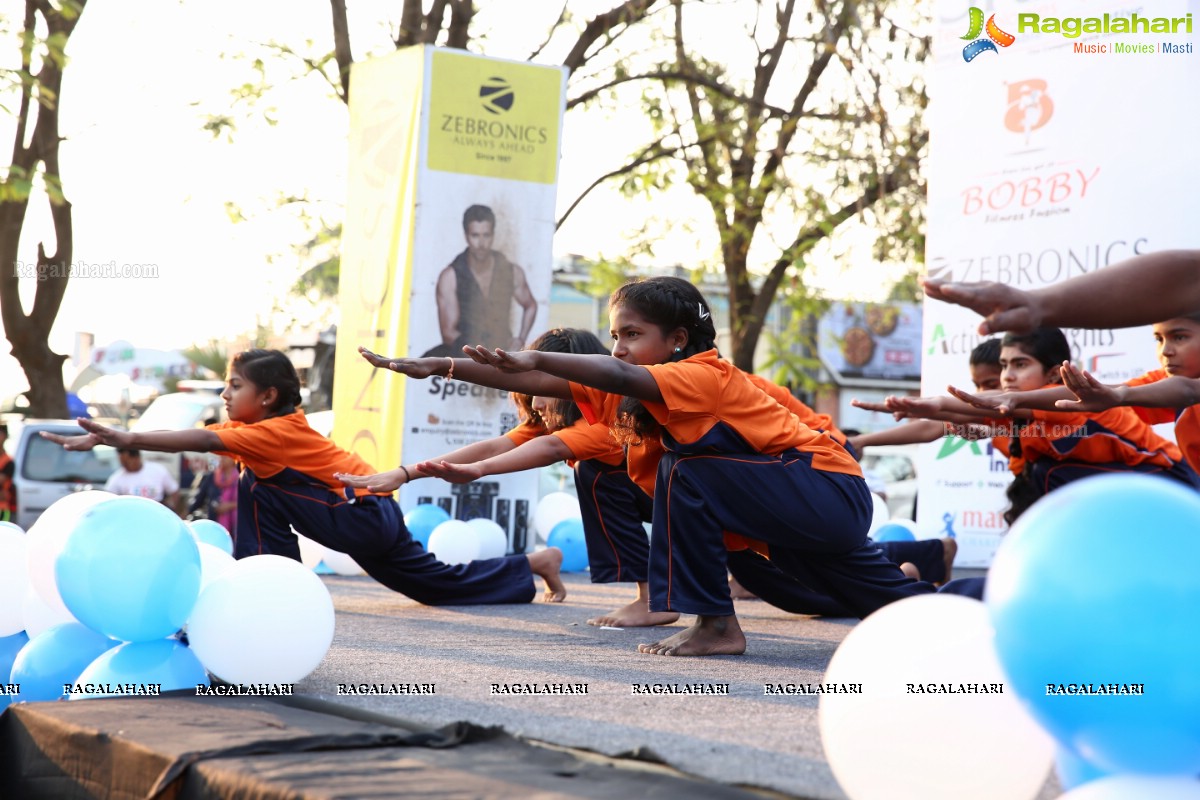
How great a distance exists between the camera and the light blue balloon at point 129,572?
3363 millimetres

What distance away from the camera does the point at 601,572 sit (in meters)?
5.52

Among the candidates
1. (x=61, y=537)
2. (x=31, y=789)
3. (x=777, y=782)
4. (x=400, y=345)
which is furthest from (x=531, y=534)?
(x=777, y=782)

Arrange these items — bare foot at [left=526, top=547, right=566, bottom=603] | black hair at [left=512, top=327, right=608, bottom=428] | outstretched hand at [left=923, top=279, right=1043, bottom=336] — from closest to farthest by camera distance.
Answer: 1. outstretched hand at [left=923, top=279, right=1043, bottom=336]
2. black hair at [left=512, top=327, right=608, bottom=428]
3. bare foot at [left=526, top=547, right=566, bottom=603]

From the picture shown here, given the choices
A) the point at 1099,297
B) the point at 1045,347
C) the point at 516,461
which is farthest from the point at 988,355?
the point at 1099,297

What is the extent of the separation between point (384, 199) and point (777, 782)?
761 centimetres

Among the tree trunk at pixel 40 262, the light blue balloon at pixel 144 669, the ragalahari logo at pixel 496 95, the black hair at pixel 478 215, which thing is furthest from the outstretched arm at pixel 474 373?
the tree trunk at pixel 40 262

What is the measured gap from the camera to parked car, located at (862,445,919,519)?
15.6m

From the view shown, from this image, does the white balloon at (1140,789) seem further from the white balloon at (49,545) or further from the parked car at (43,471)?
the parked car at (43,471)

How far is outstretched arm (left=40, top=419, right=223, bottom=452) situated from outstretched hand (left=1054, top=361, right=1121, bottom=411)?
3.47 meters

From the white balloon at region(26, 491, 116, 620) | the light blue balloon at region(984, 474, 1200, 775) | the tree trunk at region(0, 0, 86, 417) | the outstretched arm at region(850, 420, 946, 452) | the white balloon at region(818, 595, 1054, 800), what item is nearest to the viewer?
the light blue balloon at region(984, 474, 1200, 775)

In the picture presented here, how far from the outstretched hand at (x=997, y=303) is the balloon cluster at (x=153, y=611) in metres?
1.99

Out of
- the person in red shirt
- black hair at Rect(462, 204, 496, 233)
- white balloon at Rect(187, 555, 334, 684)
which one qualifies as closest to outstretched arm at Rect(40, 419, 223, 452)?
the person in red shirt

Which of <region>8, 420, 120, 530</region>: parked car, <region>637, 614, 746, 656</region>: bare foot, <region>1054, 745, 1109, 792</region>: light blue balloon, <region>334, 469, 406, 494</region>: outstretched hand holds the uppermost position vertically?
<region>334, 469, 406, 494</region>: outstretched hand

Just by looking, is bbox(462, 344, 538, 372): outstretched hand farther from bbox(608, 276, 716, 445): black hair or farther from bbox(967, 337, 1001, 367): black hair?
bbox(967, 337, 1001, 367): black hair
